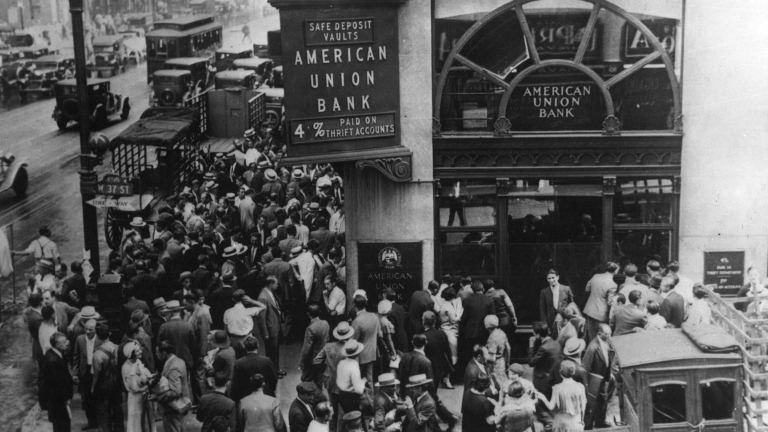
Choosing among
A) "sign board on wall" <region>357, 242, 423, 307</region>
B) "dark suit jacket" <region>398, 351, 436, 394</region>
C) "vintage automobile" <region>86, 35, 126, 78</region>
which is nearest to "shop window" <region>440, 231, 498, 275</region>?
"sign board on wall" <region>357, 242, 423, 307</region>

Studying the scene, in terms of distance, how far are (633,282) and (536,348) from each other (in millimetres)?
2491

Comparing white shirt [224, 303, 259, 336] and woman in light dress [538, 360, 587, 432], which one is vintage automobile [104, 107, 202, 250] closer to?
white shirt [224, 303, 259, 336]

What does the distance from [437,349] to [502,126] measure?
163 inches

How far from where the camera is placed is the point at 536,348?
44.7ft

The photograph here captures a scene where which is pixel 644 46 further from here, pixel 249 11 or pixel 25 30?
pixel 249 11

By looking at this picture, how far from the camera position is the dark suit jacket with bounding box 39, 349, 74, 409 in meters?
13.2

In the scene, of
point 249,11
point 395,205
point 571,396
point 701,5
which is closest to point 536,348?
point 571,396

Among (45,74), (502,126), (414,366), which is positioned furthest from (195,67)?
(414,366)

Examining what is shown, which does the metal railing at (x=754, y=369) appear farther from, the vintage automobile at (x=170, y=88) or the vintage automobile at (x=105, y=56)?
the vintage automobile at (x=105, y=56)

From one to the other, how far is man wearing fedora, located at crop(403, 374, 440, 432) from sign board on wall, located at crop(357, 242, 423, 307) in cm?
434

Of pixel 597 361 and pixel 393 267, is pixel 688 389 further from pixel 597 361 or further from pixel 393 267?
pixel 393 267

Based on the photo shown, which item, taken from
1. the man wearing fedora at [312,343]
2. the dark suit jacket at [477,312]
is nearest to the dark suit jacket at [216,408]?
the man wearing fedora at [312,343]

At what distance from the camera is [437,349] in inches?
553

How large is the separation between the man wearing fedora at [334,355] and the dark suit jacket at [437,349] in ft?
3.89
